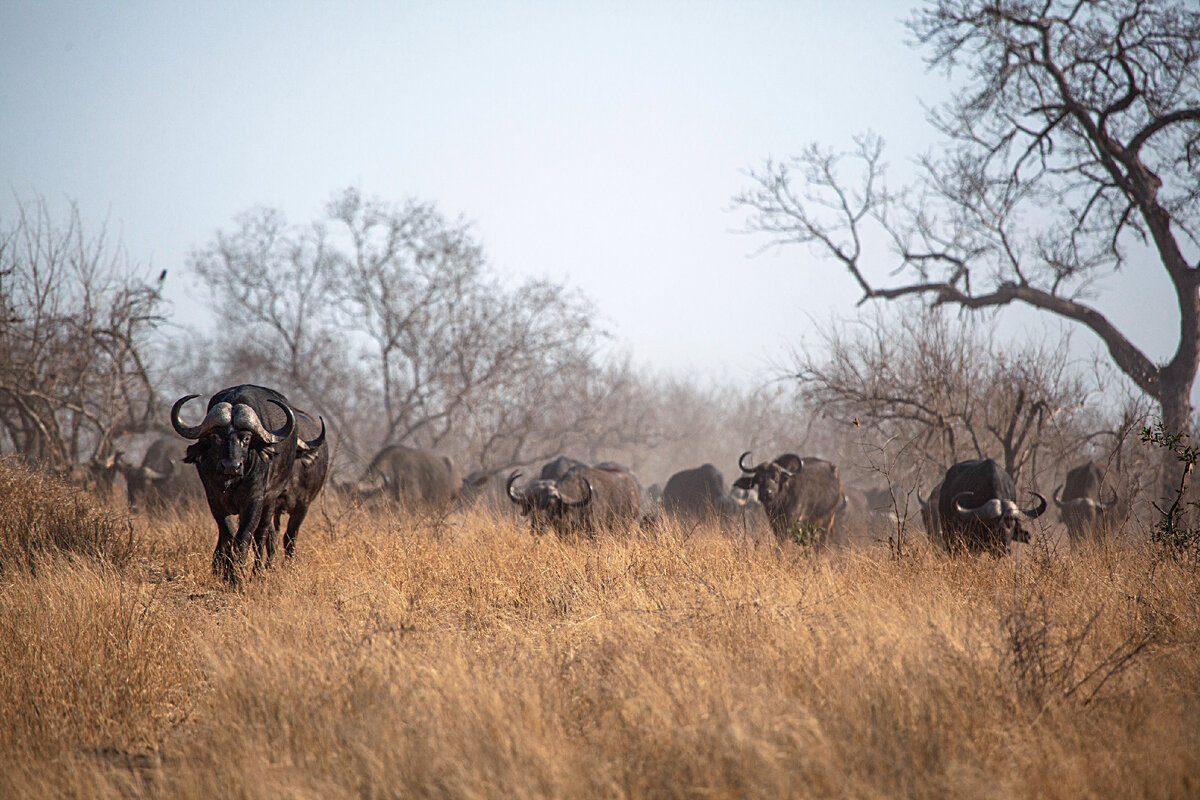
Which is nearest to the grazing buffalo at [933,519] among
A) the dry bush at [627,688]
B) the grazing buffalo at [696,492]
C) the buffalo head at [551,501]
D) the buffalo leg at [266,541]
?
the dry bush at [627,688]

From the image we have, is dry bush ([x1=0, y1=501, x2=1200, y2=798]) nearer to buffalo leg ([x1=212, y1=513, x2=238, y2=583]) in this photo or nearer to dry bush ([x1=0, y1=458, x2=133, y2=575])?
buffalo leg ([x1=212, y1=513, x2=238, y2=583])

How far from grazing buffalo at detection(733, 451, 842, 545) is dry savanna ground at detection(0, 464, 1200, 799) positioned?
504cm

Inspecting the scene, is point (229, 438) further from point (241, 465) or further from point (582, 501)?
point (582, 501)

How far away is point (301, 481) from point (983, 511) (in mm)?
6636

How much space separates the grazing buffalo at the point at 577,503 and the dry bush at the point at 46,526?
4277 mm

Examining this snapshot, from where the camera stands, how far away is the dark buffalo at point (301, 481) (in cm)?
700

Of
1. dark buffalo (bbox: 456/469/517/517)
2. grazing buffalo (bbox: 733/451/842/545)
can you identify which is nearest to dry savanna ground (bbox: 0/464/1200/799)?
grazing buffalo (bbox: 733/451/842/545)

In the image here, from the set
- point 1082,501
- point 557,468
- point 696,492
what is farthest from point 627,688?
point 696,492

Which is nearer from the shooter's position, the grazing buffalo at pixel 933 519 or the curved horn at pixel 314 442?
the curved horn at pixel 314 442

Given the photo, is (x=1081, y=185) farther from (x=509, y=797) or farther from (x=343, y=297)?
(x=343, y=297)

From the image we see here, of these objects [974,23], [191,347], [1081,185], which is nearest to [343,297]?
[191,347]

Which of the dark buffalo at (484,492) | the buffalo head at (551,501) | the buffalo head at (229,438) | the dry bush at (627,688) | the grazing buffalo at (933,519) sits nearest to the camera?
the dry bush at (627,688)

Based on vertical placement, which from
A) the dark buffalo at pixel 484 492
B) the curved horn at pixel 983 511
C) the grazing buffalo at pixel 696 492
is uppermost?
the curved horn at pixel 983 511

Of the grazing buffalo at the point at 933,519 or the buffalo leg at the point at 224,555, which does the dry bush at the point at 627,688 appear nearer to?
the buffalo leg at the point at 224,555
